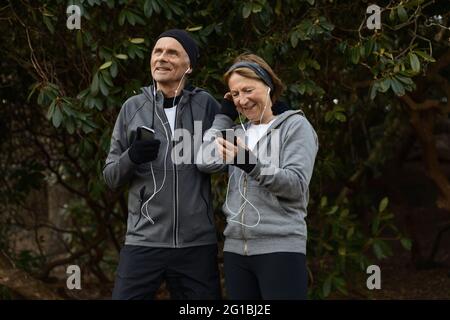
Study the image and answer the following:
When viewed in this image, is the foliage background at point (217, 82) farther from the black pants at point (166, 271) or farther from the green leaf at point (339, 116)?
the black pants at point (166, 271)

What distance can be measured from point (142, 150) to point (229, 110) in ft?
1.48

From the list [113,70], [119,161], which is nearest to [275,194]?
[119,161]

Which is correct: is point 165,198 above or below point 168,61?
below

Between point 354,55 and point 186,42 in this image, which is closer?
point 186,42

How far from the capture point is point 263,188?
3.50 metres

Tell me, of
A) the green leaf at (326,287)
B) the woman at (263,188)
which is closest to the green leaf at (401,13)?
the woman at (263,188)

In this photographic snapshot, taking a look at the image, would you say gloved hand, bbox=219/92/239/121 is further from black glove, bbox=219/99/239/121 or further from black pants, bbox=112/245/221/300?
black pants, bbox=112/245/221/300

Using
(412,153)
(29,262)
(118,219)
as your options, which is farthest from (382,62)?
(412,153)

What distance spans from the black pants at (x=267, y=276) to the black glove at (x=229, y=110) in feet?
2.09

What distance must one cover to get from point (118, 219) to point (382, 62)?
10.5 feet

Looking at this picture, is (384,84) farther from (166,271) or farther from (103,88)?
(166,271)

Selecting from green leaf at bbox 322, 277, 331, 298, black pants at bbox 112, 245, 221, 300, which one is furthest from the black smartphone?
green leaf at bbox 322, 277, 331, 298

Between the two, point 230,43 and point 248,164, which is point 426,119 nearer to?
point 230,43
